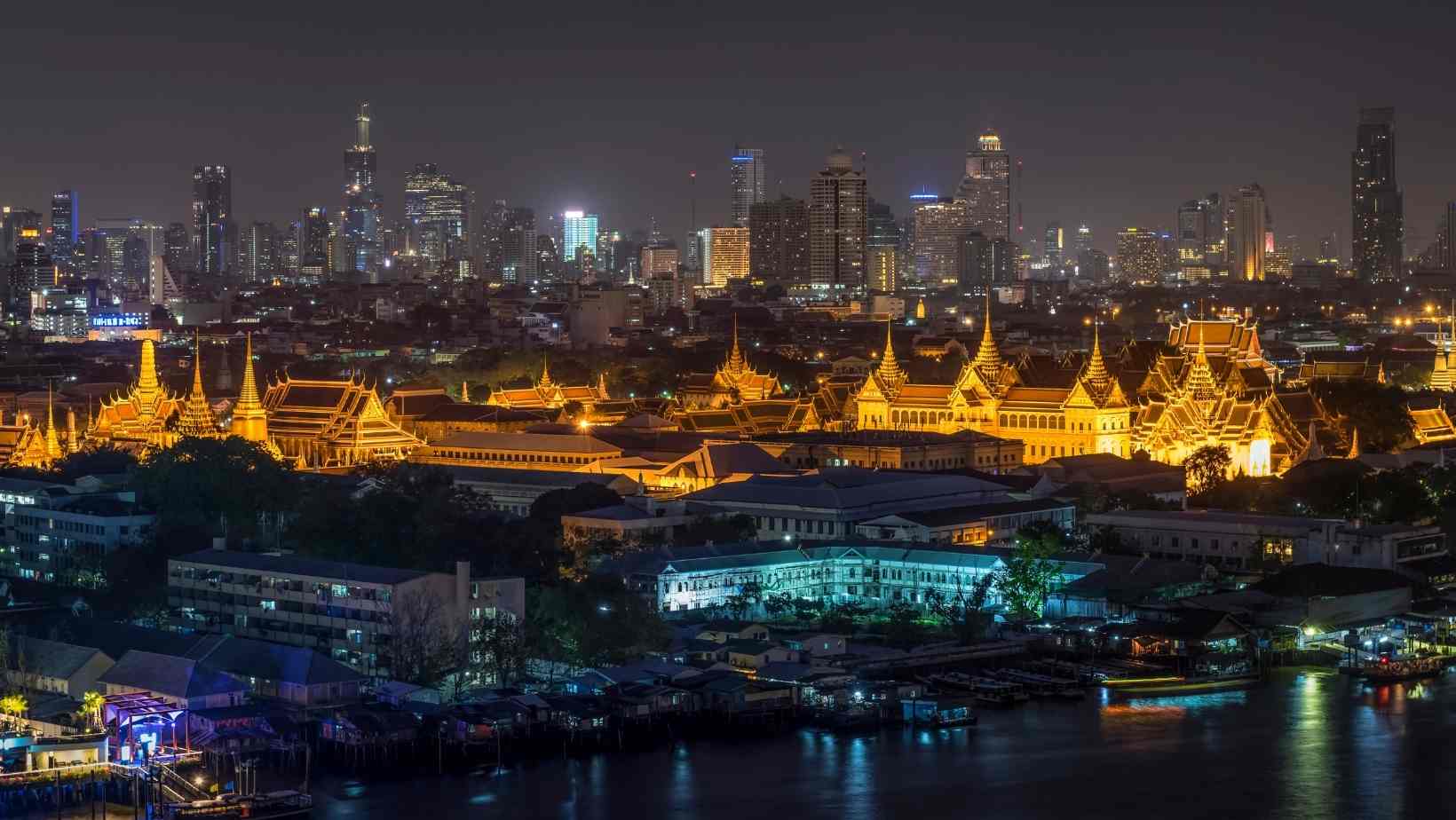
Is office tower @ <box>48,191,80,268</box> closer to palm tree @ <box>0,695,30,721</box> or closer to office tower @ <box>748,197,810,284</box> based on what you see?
office tower @ <box>748,197,810,284</box>

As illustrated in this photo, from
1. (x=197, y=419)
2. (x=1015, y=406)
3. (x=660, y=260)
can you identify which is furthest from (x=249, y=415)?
(x=660, y=260)

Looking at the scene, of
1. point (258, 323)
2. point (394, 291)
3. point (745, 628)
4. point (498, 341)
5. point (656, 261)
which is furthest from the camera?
point (656, 261)

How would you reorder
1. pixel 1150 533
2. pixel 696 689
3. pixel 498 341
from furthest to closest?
pixel 498 341 < pixel 1150 533 < pixel 696 689

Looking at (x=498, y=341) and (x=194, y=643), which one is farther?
(x=498, y=341)

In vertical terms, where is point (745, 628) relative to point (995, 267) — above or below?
below

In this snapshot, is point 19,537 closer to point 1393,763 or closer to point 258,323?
point 1393,763

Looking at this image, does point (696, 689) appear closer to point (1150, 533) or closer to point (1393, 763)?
point (1393, 763)

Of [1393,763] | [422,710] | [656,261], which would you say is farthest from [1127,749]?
[656,261]

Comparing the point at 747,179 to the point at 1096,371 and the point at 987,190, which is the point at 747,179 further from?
the point at 1096,371
